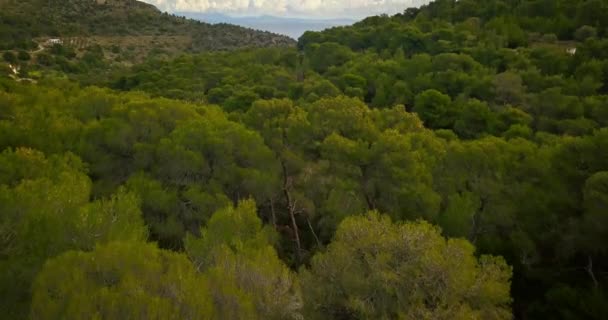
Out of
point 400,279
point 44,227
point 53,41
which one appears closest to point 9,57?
point 53,41

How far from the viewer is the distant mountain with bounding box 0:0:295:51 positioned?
80.0 metres

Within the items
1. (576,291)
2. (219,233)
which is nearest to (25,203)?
(219,233)

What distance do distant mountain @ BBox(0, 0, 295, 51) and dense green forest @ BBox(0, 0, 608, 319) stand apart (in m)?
53.2

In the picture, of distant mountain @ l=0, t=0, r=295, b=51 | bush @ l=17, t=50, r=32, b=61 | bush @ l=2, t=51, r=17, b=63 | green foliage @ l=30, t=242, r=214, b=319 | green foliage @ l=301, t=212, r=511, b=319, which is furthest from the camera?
distant mountain @ l=0, t=0, r=295, b=51

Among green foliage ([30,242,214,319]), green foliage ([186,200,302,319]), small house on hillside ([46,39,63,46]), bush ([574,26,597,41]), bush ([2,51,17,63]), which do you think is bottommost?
bush ([2,51,17,63])

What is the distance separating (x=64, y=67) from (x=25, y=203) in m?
58.3

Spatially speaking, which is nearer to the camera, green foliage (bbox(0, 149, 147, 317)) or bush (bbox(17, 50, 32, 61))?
green foliage (bbox(0, 149, 147, 317))

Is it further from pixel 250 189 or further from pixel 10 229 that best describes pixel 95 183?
pixel 10 229

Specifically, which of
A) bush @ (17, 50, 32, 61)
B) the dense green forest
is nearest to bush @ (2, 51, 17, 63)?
bush @ (17, 50, 32, 61)

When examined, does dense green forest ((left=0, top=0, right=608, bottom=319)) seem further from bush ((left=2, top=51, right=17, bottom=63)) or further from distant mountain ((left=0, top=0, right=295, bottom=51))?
distant mountain ((left=0, top=0, right=295, bottom=51))

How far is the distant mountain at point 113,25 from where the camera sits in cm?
8000

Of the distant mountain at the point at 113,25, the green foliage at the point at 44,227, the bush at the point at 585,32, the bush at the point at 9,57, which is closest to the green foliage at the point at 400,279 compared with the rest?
the green foliage at the point at 44,227

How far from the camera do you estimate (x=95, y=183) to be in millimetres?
20031

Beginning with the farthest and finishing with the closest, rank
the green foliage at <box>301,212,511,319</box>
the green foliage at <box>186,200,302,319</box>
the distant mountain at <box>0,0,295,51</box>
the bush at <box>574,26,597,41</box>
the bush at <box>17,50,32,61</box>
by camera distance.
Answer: the distant mountain at <box>0,0,295,51</box> → the bush at <box>17,50,32,61</box> → the bush at <box>574,26,597,41</box> → the green foliage at <box>301,212,511,319</box> → the green foliage at <box>186,200,302,319</box>
